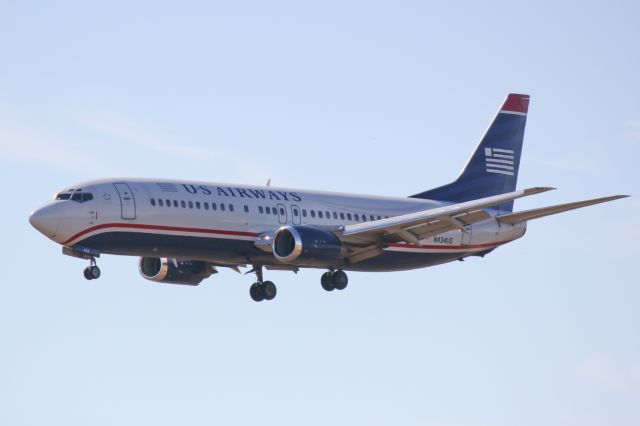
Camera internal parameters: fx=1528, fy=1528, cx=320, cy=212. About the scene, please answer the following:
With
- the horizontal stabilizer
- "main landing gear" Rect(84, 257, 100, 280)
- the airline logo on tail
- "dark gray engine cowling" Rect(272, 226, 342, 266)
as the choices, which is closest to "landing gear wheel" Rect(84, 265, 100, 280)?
"main landing gear" Rect(84, 257, 100, 280)

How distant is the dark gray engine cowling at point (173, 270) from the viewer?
73250 millimetres

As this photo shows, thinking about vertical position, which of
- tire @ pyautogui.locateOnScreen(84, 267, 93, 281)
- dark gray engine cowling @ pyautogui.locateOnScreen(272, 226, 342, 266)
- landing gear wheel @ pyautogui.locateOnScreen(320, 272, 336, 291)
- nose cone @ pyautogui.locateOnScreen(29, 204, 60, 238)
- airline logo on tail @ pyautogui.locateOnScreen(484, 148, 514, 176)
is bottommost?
landing gear wheel @ pyautogui.locateOnScreen(320, 272, 336, 291)

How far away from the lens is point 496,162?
80.9m

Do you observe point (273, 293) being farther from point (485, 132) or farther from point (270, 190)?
point (485, 132)

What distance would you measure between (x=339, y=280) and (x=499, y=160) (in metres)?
14.4

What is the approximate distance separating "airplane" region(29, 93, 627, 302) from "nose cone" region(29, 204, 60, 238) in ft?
0.14

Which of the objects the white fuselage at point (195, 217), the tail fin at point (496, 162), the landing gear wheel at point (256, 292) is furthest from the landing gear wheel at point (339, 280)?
the tail fin at point (496, 162)

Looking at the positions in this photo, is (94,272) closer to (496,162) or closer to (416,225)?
(416,225)

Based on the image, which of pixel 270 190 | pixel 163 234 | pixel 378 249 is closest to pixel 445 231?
pixel 378 249

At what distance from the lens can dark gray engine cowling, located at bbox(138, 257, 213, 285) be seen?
73.2 meters

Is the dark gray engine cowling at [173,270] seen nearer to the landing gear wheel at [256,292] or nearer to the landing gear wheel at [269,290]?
the landing gear wheel at [256,292]

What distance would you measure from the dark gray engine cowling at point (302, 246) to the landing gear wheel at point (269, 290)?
4.21 meters

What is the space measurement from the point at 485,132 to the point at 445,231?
12795 millimetres

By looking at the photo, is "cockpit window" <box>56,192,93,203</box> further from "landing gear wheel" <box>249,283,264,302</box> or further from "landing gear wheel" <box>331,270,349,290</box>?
"landing gear wheel" <box>331,270,349,290</box>
